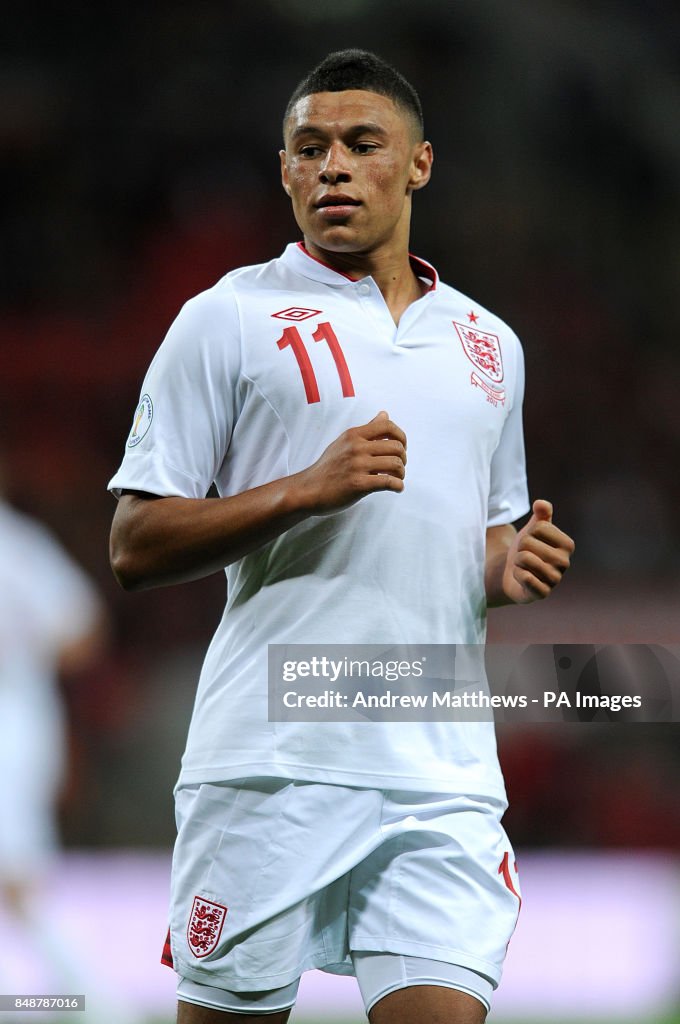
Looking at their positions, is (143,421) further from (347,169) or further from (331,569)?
(347,169)

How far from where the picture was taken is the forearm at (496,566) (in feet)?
7.15

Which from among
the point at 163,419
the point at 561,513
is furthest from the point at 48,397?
the point at 163,419

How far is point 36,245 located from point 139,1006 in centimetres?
411

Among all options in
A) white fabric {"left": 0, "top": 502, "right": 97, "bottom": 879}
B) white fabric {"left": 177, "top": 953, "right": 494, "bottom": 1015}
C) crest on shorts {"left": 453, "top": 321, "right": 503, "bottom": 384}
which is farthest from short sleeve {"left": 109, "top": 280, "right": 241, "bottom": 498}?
white fabric {"left": 0, "top": 502, "right": 97, "bottom": 879}

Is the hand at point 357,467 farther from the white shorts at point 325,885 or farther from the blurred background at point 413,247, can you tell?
the blurred background at point 413,247

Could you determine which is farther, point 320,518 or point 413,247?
point 413,247

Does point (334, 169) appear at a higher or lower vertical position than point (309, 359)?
higher

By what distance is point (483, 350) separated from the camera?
7.21ft

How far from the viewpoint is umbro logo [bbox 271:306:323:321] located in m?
2.05

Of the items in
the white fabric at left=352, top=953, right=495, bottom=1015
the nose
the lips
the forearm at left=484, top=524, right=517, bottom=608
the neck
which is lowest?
the white fabric at left=352, top=953, right=495, bottom=1015

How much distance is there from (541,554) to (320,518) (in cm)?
33

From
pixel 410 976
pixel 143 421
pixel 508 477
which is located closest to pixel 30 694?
pixel 508 477

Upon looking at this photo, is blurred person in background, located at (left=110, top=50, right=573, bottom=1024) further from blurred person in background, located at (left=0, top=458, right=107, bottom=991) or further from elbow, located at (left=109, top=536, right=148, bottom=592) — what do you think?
blurred person in background, located at (left=0, top=458, right=107, bottom=991)

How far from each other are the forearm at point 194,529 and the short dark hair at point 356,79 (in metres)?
0.71
